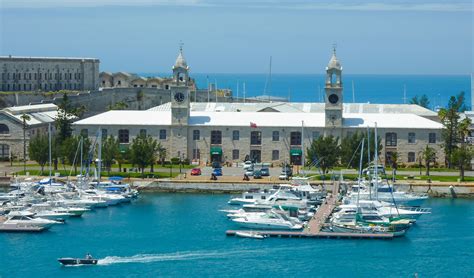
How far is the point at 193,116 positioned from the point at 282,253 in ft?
112

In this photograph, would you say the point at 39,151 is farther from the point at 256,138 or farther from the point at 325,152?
the point at 325,152

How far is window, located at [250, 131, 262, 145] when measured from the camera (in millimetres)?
88488

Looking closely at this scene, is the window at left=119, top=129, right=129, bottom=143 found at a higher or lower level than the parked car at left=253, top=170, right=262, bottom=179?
higher

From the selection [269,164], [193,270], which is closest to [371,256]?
[193,270]

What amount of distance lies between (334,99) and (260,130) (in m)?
6.14

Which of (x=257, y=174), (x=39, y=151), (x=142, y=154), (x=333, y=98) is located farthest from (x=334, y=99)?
(x=39, y=151)

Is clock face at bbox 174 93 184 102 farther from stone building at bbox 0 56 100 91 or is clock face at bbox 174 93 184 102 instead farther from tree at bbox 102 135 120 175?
stone building at bbox 0 56 100 91

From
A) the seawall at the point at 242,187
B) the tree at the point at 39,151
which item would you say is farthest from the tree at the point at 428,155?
the tree at the point at 39,151

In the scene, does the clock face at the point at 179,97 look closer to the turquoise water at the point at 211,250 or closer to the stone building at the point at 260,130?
the stone building at the point at 260,130

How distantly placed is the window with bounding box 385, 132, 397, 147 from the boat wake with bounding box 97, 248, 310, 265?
30758 millimetres

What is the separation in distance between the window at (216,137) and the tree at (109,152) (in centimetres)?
801

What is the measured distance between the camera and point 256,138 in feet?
291

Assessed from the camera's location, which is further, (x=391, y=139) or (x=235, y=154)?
(x=235, y=154)

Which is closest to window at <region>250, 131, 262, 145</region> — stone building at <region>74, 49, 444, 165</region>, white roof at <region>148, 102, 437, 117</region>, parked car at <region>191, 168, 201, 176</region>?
stone building at <region>74, 49, 444, 165</region>
